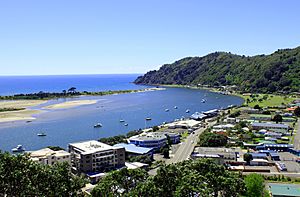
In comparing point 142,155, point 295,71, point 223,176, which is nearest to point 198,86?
point 295,71

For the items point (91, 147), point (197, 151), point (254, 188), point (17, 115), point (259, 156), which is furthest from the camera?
point (17, 115)

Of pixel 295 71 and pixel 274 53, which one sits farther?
pixel 274 53

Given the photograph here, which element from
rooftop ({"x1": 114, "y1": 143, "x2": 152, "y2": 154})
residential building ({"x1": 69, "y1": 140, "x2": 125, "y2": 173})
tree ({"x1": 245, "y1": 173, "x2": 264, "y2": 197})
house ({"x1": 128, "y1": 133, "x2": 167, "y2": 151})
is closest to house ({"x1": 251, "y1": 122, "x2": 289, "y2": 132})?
house ({"x1": 128, "y1": 133, "x2": 167, "y2": 151})

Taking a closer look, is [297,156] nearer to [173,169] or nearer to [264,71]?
[173,169]

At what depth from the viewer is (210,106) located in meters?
60.1

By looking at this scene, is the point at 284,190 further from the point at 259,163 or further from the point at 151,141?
the point at 151,141

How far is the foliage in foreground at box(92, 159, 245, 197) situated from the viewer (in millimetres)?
10680

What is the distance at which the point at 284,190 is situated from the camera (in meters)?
17.3

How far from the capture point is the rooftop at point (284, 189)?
16.8m

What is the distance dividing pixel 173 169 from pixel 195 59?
129 metres

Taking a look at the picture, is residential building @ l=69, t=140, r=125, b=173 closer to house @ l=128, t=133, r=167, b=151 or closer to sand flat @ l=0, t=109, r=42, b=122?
house @ l=128, t=133, r=167, b=151

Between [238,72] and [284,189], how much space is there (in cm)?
9008

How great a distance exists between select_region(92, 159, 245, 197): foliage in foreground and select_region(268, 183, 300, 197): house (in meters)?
5.99

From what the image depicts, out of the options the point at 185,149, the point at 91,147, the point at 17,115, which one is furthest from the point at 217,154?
the point at 17,115
